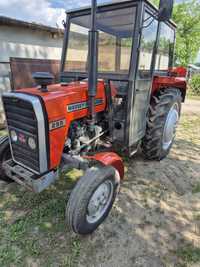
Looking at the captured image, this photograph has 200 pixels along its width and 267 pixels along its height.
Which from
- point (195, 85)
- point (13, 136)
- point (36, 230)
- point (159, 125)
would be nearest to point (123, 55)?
point (159, 125)

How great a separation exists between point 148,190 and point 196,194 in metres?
0.62

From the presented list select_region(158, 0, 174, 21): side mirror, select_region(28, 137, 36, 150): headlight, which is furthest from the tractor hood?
select_region(158, 0, 174, 21): side mirror

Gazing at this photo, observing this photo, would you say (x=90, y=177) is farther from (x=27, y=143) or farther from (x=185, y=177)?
(x=185, y=177)

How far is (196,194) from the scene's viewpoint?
2684 millimetres

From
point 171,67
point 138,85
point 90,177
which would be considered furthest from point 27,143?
point 171,67

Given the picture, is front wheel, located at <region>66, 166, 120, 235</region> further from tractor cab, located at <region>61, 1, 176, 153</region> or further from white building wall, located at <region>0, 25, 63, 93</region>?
white building wall, located at <region>0, 25, 63, 93</region>

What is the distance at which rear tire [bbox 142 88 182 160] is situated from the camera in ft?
10.3

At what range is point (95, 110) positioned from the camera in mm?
2418

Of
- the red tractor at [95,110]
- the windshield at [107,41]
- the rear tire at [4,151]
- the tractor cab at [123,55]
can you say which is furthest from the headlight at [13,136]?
the windshield at [107,41]

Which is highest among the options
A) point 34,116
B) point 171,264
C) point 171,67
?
point 171,67

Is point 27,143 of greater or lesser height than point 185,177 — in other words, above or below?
above

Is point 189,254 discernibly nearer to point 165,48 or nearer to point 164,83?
point 164,83

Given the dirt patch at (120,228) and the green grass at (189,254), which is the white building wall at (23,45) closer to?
the dirt patch at (120,228)

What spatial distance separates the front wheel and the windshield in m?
1.33
